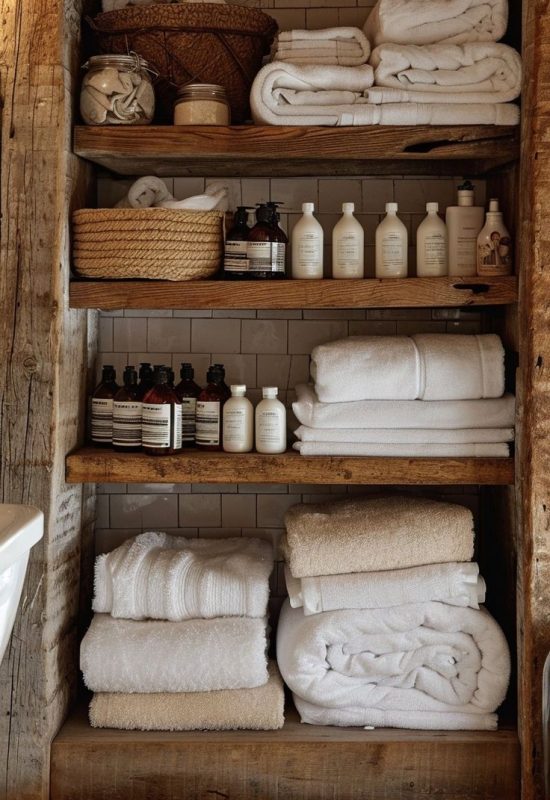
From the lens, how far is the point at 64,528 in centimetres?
219

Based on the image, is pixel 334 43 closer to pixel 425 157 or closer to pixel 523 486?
pixel 425 157

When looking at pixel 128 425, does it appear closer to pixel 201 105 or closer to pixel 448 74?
pixel 201 105

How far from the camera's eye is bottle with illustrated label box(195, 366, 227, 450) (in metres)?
2.23

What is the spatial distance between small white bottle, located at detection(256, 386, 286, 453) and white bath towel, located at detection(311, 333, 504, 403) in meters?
0.12

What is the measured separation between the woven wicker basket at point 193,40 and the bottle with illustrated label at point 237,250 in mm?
343

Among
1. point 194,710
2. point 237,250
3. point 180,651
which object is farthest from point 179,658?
point 237,250

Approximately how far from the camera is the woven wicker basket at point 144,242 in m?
2.12

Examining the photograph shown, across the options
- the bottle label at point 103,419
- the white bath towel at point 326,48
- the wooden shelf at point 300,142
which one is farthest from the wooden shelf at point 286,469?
the white bath towel at point 326,48

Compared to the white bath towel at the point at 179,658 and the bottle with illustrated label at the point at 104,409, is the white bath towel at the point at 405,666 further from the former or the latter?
the bottle with illustrated label at the point at 104,409

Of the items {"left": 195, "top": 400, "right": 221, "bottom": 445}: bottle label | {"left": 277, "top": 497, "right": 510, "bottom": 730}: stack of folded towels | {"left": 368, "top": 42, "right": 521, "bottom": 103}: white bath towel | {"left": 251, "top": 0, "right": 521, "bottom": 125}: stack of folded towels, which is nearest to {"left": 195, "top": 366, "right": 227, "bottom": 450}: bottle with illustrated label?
{"left": 195, "top": 400, "right": 221, "bottom": 445}: bottle label

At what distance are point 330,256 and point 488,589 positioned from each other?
106 centimetres

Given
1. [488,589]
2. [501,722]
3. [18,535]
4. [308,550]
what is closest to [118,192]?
[308,550]

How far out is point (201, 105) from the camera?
7.07ft

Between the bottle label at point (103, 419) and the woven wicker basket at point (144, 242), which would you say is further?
the bottle label at point (103, 419)
